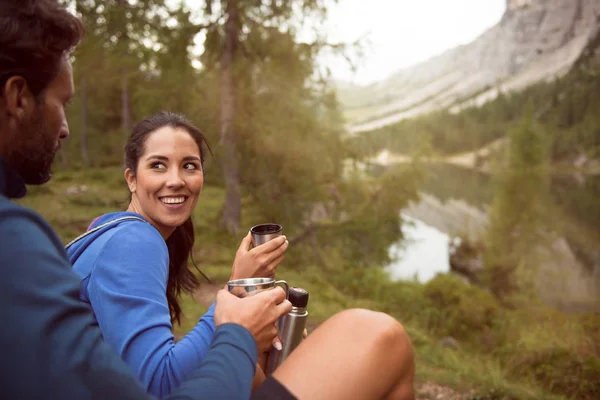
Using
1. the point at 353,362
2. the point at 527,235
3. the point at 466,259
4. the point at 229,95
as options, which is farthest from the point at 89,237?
the point at 527,235

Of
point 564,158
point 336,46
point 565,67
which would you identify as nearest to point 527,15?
point 565,67

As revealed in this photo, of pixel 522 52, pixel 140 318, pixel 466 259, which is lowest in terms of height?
pixel 466 259

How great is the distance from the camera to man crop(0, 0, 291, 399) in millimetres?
836

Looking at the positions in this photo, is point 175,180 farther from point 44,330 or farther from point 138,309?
point 44,330

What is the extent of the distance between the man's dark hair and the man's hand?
0.79 metres

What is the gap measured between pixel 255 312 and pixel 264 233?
0.54m

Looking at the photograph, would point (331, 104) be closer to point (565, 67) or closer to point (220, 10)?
point (220, 10)

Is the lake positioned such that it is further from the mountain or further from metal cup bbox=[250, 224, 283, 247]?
the mountain

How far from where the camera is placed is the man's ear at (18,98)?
1015mm

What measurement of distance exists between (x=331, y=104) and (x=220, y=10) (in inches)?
137

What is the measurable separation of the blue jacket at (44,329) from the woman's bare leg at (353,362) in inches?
21.0

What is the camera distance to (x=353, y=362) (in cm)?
135

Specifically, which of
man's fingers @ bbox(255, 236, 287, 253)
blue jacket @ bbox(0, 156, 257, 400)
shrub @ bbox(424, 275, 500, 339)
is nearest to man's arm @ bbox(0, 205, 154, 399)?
blue jacket @ bbox(0, 156, 257, 400)

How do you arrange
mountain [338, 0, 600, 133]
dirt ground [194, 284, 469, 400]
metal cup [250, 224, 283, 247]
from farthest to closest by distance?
mountain [338, 0, 600, 133] → dirt ground [194, 284, 469, 400] → metal cup [250, 224, 283, 247]
